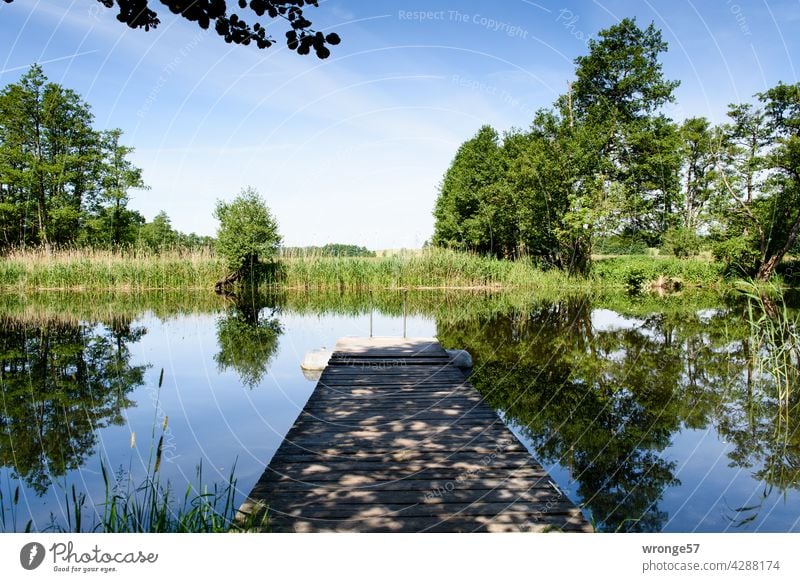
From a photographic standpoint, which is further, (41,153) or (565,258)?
(565,258)

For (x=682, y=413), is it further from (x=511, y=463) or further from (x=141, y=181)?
(x=141, y=181)

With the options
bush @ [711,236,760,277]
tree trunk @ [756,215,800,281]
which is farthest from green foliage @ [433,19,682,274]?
tree trunk @ [756,215,800,281]

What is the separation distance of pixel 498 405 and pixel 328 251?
18151 mm

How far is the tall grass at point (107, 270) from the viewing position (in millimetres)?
21234

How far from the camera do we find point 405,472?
151 inches

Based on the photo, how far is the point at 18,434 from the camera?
206 inches

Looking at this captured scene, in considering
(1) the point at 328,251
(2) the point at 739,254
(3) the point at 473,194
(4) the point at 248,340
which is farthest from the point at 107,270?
(2) the point at 739,254

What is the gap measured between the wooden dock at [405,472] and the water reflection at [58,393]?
2.20m

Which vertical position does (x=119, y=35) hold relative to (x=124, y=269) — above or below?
above

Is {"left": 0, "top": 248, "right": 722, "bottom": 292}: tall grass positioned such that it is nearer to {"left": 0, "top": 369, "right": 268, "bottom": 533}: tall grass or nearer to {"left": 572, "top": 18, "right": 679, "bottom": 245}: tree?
{"left": 572, "top": 18, "right": 679, "bottom": 245}: tree

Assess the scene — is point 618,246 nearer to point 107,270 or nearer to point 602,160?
point 602,160

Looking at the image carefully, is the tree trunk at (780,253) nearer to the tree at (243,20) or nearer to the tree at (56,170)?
the tree at (243,20)
